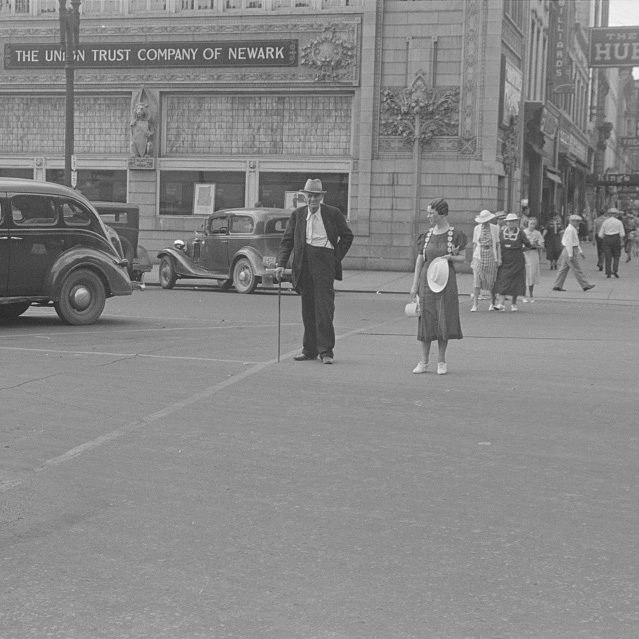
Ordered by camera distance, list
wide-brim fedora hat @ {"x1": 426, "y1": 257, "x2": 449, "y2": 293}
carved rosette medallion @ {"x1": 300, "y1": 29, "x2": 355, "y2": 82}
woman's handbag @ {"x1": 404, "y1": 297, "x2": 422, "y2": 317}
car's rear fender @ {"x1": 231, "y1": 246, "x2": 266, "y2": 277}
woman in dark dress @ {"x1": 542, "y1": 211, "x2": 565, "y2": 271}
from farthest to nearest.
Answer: woman in dark dress @ {"x1": 542, "y1": 211, "x2": 565, "y2": 271}
carved rosette medallion @ {"x1": 300, "y1": 29, "x2": 355, "y2": 82}
car's rear fender @ {"x1": 231, "y1": 246, "x2": 266, "y2": 277}
wide-brim fedora hat @ {"x1": 426, "y1": 257, "x2": 449, "y2": 293}
woman's handbag @ {"x1": 404, "y1": 297, "x2": 422, "y2": 317}

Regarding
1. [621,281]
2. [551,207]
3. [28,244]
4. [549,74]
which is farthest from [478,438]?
[551,207]

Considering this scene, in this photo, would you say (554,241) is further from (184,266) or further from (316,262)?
(316,262)

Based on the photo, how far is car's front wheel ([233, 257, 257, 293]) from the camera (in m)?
22.7

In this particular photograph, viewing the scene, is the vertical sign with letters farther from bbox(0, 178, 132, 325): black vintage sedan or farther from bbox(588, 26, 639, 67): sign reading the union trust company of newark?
bbox(0, 178, 132, 325): black vintage sedan

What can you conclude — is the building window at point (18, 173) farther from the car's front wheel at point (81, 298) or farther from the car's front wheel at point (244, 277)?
the car's front wheel at point (81, 298)

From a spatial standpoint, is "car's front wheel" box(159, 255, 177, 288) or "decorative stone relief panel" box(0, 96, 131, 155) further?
"decorative stone relief panel" box(0, 96, 131, 155)

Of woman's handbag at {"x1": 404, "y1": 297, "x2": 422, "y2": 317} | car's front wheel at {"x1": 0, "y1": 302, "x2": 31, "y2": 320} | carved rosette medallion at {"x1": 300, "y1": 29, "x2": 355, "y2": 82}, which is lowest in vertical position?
car's front wheel at {"x1": 0, "y1": 302, "x2": 31, "y2": 320}

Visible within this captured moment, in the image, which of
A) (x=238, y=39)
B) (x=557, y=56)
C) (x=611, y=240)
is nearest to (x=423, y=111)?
(x=238, y=39)

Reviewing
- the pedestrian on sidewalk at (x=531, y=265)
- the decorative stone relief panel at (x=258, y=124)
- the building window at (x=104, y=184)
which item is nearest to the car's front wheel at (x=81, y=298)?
the pedestrian on sidewalk at (x=531, y=265)

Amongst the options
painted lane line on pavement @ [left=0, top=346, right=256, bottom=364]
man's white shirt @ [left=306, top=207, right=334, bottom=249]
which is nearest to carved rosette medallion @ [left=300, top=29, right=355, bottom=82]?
man's white shirt @ [left=306, top=207, right=334, bottom=249]

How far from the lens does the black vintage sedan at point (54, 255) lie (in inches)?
567

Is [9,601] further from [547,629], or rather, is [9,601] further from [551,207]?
[551,207]

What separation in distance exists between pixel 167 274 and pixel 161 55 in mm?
8917

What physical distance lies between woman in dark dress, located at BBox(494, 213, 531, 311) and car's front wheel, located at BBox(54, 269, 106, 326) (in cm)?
708
